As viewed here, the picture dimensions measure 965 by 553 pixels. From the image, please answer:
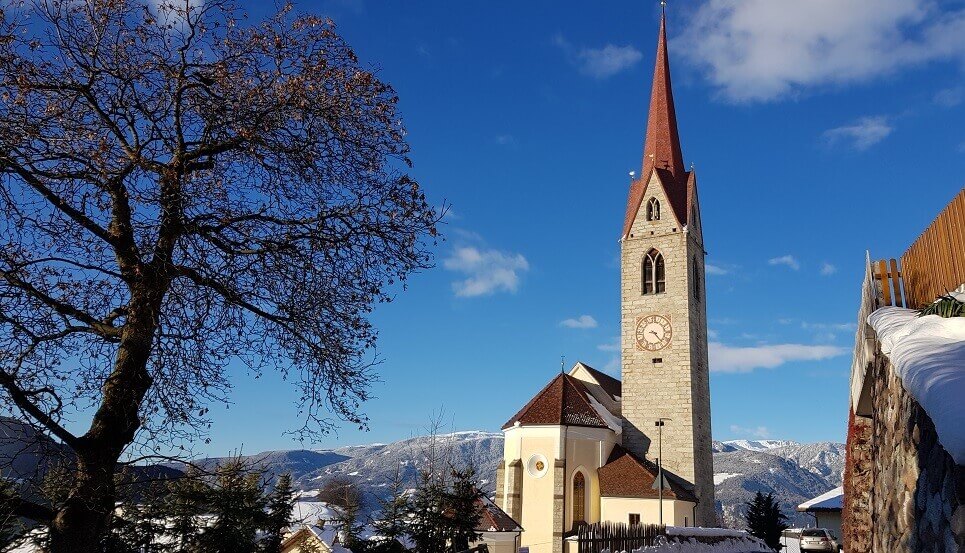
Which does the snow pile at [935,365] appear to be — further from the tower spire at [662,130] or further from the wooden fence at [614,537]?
the tower spire at [662,130]

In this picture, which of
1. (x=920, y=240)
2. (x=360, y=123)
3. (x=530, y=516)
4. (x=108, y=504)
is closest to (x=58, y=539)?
(x=108, y=504)

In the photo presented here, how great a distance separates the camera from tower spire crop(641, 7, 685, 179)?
4306cm

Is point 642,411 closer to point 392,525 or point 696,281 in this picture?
point 696,281

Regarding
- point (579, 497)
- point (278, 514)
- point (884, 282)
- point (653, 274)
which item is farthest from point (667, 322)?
point (884, 282)

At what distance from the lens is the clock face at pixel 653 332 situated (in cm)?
3822

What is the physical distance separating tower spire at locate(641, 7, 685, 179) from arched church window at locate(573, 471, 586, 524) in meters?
19.3

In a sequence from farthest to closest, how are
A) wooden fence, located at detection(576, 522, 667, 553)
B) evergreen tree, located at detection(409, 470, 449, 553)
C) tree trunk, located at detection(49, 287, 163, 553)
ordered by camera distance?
evergreen tree, located at detection(409, 470, 449, 553)
wooden fence, located at detection(576, 522, 667, 553)
tree trunk, located at detection(49, 287, 163, 553)

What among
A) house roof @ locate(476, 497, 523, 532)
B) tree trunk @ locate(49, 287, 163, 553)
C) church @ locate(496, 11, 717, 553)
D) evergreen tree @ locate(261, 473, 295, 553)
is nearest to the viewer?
tree trunk @ locate(49, 287, 163, 553)

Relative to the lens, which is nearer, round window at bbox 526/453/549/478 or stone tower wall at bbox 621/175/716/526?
round window at bbox 526/453/549/478

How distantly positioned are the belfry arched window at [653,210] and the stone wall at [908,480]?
33.5 m

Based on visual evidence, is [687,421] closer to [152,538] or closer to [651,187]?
[651,187]

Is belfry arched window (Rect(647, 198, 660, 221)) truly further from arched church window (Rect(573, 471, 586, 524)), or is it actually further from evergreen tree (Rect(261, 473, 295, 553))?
evergreen tree (Rect(261, 473, 295, 553))

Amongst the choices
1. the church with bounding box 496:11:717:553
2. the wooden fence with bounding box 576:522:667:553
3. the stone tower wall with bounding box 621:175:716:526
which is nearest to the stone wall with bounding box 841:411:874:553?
the wooden fence with bounding box 576:522:667:553

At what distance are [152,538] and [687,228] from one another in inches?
1260
